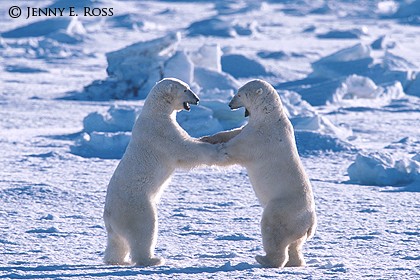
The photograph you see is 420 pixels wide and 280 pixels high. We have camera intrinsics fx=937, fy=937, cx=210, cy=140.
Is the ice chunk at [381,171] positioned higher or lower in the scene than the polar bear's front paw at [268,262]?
lower

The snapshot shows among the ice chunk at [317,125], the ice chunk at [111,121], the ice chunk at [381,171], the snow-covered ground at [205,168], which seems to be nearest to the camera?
the snow-covered ground at [205,168]

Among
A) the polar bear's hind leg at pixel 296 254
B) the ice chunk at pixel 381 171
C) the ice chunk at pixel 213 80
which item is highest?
the polar bear's hind leg at pixel 296 254

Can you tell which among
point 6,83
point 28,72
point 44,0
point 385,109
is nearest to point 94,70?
point 28,72

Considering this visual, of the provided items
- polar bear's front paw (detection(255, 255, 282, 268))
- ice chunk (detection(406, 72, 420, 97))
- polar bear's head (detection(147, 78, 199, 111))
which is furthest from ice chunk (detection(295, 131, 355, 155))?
ice chunk (detection(406, 72, 420, 97))

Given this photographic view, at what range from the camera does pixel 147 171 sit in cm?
446

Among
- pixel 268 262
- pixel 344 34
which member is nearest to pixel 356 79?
pixel 268 262

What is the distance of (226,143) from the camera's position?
4.61 m

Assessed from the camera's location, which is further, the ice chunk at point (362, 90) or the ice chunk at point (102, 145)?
the ice chunk at point (362, 90)

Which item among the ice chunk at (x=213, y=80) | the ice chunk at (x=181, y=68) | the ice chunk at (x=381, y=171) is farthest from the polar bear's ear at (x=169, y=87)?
the ice chunk at (x=213, y=80)

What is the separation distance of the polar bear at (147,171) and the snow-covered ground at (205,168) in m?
0.19

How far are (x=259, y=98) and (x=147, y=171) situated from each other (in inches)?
27.2

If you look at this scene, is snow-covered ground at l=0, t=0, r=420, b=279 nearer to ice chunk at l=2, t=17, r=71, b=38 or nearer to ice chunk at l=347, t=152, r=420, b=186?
ice chunk at l=347, t=152, r=420, b=186

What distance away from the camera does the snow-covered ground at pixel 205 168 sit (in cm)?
476

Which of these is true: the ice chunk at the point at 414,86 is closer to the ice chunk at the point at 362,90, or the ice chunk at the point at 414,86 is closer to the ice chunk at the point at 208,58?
the ice chunk at the point at 362,90
